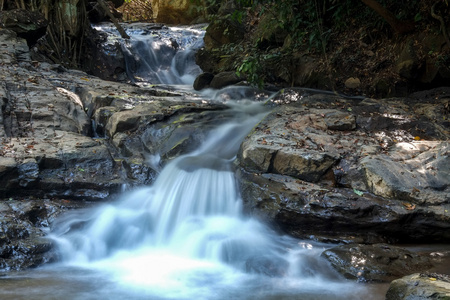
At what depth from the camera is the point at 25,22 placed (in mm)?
10961

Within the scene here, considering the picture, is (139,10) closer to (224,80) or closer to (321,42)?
(224,80)

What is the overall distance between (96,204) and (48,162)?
952 millimetres

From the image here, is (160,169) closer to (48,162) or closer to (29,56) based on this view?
(48,162)

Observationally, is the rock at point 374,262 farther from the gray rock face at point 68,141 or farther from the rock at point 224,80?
the rock at point 224,80

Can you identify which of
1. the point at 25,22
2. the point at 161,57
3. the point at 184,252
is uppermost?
the point at 25,22

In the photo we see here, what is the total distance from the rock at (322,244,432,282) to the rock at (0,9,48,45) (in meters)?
10.3

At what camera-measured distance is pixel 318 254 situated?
4742 mm

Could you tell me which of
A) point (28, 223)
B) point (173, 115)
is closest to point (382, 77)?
point (173, 115)

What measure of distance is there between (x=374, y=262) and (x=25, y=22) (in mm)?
10920

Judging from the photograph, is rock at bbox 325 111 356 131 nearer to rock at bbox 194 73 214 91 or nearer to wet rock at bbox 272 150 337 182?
wet rock at bbox 272 150 337 182

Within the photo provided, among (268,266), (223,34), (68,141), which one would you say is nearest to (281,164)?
(268,266)

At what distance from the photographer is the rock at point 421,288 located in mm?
3051

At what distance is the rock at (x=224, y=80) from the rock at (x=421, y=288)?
8342 mm

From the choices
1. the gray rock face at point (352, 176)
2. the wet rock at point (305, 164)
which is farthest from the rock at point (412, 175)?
the wet rock at point (305, 164)
